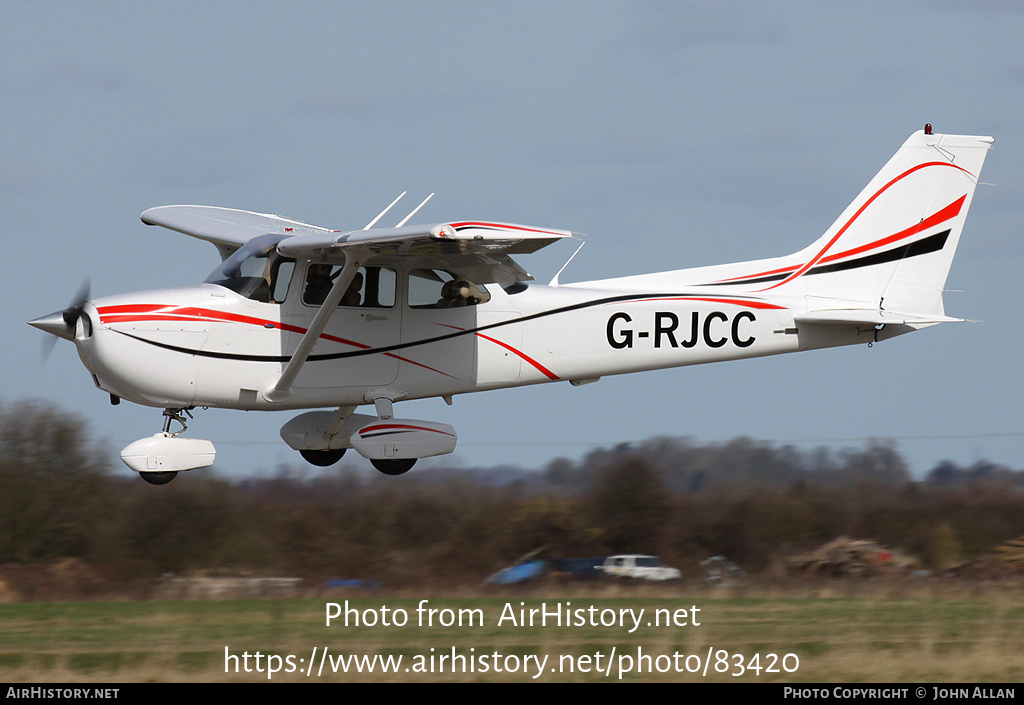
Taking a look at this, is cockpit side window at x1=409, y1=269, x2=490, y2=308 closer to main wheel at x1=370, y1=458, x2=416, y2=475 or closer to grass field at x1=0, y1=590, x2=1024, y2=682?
main wheel at x1=370, y1=458, x2=416, y2=475

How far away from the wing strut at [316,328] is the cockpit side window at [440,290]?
78cm

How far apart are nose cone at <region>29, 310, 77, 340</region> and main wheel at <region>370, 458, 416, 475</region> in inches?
112

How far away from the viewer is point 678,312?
39.5ft

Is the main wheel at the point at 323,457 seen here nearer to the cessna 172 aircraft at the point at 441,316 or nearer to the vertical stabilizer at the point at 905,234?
the cessna 172 aircraft at the point at 441,316

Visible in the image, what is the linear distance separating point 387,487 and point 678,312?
17.1ft

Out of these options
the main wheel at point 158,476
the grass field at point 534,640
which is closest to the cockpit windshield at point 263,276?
the main wheel at point 158,476

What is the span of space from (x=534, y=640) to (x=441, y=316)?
3088 mm

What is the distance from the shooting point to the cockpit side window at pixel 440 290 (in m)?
11.2

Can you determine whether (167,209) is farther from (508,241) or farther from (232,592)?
(508,241)

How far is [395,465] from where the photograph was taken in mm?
11664

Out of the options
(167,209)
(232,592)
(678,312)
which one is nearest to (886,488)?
(678,312)

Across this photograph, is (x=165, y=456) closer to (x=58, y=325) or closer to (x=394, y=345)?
(x=58, y=325)

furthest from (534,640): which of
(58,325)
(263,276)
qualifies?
(58,325)
